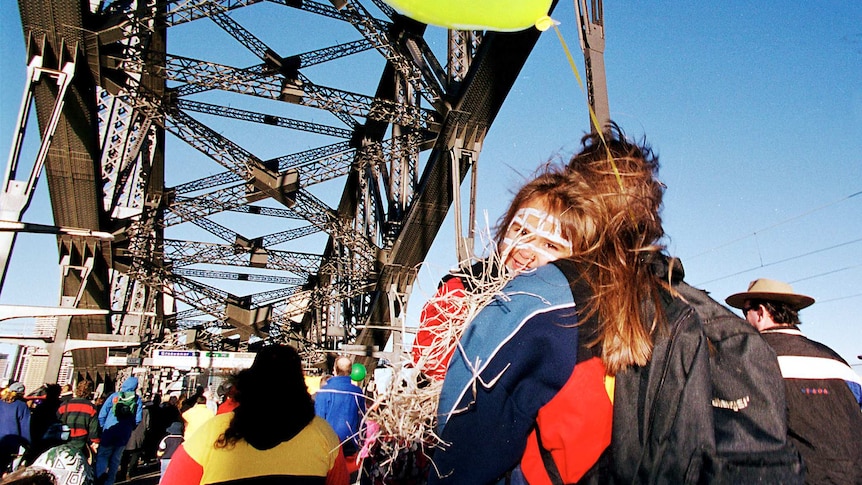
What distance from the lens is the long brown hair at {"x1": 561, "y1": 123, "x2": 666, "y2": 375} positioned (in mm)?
1129

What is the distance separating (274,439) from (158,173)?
18518 mm

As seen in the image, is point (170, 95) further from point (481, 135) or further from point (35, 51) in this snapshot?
point (481, 135)

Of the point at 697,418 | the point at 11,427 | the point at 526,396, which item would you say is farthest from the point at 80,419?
the point at 697,418

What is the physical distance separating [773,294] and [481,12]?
2317mm

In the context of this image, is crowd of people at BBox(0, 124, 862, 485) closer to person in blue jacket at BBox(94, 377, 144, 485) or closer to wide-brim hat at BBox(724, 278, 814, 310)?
wide-brim hat at BBox(724, 278, 814, 310)

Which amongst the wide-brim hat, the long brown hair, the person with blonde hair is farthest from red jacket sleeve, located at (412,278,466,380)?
the wide-brim hat

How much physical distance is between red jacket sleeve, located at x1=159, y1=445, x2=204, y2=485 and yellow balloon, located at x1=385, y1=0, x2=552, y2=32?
183cm

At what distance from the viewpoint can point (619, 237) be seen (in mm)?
1302

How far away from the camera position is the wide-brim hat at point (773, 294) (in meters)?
2.75

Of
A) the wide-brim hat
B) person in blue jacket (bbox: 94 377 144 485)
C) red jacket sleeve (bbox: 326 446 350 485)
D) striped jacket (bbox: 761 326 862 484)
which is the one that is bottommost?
person in blue jacket (bbox: 94 377 144 485)

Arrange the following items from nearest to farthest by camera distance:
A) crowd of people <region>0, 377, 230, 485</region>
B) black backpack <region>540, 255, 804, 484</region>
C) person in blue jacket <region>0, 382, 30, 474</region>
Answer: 1. black backpack <region>540, 255, 804, 484</region>
2. person in blue jacket <region>0, 382, 30, 474</region>
3. crowd of people <region>0, 377, 230, 485</region>

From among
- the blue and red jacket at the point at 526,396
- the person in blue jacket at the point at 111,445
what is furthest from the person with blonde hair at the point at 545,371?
the person in blue jacket at the point at 111,445

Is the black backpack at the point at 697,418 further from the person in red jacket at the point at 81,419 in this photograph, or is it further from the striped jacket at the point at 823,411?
the person in red jacket at the point at 81,419

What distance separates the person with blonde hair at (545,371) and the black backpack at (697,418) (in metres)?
0.03
